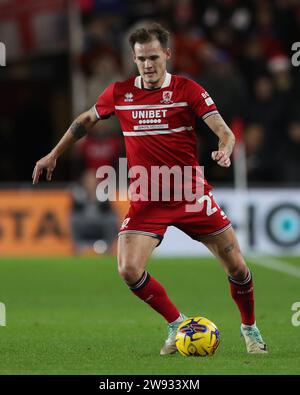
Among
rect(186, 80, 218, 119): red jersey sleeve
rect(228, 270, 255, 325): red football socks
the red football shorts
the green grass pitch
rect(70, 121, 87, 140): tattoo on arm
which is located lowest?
the green grass pitch

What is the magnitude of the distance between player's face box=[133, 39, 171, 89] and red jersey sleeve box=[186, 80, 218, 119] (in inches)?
9.5

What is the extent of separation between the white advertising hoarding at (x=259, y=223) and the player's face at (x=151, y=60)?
31.7 ft

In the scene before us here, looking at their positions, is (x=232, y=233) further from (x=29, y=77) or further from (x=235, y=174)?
(x=29, y=77)

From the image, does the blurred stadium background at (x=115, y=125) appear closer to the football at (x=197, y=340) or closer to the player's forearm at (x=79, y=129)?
the player's forearm at (x=79, y=129)

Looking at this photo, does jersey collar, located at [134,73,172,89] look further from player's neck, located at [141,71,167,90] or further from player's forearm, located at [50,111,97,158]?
player's forearm, located at [50,111,97,158]

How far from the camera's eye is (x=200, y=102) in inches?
329

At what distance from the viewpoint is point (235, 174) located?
1859 cm

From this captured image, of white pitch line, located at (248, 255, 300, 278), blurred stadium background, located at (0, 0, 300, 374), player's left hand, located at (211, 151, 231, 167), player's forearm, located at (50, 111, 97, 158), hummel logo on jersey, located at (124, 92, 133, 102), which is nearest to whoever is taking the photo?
player's left hand, located at (211, 151, 231, 167)

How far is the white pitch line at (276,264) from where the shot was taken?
1527cm

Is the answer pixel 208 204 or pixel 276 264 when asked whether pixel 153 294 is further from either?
pixel 276 264

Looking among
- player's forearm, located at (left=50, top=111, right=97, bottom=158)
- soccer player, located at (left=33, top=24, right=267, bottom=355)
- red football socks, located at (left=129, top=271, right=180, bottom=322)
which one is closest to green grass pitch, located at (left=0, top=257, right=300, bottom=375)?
red football socks, located at (left=129, top=271, right=180, bottom=322)

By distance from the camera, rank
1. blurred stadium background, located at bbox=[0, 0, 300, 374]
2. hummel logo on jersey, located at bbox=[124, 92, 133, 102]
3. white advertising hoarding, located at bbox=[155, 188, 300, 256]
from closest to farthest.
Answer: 1. hummel logo on jersey, located at bbox=[124, 92, 133, 102]
2. blurred stadium background, located at bbox=[0, 0, 300, 374]
3. white advertising hoarding, located at bbox=[155, 188, 300, 256]

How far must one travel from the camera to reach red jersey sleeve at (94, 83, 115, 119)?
866 cm

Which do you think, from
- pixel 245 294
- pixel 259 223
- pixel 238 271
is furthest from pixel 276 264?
pixel 238 271
